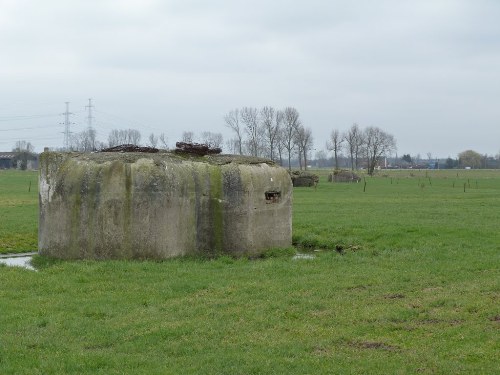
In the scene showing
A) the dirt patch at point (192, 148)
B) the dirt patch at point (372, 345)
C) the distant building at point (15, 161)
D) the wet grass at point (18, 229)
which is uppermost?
the distant building at point (15, 161)

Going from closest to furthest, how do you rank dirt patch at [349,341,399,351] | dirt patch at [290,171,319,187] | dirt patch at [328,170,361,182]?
dirt patch at [349,341,399,351] → dirt patch at [290,171,319,187] → dirt patch at [328,170,361,182]

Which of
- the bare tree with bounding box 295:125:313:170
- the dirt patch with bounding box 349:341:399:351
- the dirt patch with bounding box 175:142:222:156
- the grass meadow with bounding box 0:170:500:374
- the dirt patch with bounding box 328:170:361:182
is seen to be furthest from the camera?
the bare tree with bounding box 295:125:313:170

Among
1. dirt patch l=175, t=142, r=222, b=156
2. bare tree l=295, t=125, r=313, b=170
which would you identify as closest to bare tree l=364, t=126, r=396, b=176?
bare tree l=295, t=125, r=313, b=170

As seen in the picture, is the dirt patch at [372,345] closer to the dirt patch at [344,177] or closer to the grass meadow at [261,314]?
the grass meadow at [261,314]

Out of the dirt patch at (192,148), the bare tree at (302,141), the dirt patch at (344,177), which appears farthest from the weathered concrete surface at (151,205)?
the bare tree at (302,141)

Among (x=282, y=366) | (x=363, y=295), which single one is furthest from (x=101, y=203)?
(x=282, y=366)

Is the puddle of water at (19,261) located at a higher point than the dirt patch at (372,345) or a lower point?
higher

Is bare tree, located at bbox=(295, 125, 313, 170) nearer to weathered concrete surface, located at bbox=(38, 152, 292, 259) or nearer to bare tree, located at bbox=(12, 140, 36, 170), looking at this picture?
bare tree, located at bbox=(12, 140, 36, 170)

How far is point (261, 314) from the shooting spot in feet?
34.6

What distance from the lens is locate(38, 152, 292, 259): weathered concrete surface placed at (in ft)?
52.7

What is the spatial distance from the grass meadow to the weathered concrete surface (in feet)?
2.10

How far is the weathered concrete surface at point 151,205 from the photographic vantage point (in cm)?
1606

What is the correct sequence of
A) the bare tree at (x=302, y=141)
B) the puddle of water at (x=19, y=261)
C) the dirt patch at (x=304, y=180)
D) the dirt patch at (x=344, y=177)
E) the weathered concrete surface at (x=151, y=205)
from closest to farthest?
1. the weathered concrete surface at (x=151, y=205)
2. the puddle of water at (x=19, y=261)
3. the dirt patch at (x=304, y=180)
4. the dirt patch at (x=344, y=177)
5. the bare tree at (x=302, y=141)

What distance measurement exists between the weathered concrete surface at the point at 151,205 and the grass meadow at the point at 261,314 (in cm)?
64
